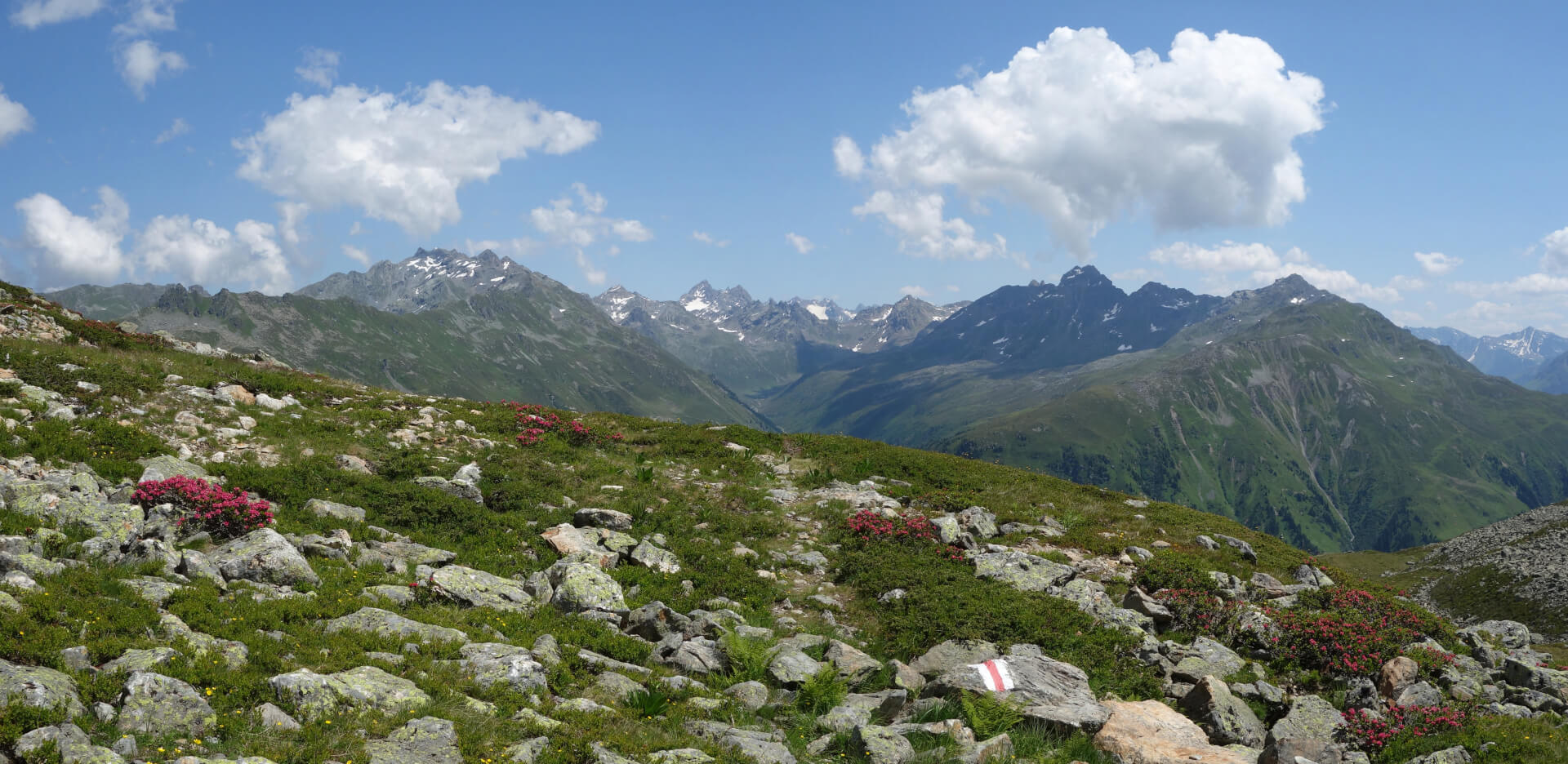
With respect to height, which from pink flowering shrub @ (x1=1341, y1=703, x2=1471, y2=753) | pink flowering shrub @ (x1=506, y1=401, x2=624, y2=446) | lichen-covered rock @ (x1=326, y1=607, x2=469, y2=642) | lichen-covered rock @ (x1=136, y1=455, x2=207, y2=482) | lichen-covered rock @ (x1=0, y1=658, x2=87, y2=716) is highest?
pink flowering shrub @ (x1=506, y1=401, x2=624, y2=446)

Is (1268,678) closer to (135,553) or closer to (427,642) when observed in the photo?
(427,642)

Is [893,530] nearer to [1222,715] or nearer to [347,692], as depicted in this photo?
[1222,715]

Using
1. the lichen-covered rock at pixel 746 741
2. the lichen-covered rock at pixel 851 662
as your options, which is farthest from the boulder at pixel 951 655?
the lichen-covered rock at pixel 746 741

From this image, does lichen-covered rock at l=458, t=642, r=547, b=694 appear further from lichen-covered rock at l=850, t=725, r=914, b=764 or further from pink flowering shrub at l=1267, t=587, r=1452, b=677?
pink flowering shrub at l=1267, t=587, r=1452, b=677

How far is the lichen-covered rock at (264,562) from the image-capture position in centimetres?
1528

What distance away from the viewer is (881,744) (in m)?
12.2

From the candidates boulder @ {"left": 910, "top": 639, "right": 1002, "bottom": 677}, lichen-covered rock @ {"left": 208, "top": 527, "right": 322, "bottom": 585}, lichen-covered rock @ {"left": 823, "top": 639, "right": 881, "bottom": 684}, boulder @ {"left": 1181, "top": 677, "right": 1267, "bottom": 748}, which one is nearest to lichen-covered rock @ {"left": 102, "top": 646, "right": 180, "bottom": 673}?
lichen-covered rock @ {"left": 208, "top": 527, "right": 322, "bottom": 585}

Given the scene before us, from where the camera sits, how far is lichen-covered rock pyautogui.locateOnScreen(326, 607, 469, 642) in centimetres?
1357

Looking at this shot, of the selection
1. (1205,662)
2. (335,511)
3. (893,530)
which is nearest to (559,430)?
(335,511)

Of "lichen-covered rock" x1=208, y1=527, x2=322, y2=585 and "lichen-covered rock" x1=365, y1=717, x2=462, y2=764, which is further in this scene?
"lichen-covered rock" x1=208, y1=527, x2=322, y2=585

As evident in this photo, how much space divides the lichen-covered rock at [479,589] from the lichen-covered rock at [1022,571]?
13327 mm

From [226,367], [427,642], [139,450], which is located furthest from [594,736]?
[226,367]

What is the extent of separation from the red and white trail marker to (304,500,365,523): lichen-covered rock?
16.6 metres

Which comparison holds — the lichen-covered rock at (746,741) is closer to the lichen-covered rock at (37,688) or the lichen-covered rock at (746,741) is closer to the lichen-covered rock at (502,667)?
the lichen-covered rock at (502,667)
